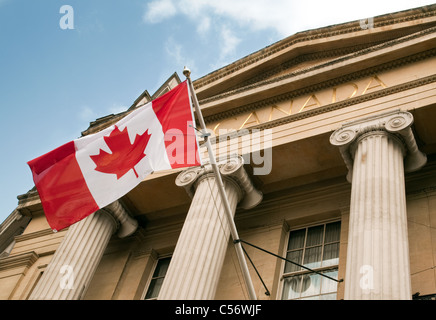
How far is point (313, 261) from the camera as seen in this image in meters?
15.4

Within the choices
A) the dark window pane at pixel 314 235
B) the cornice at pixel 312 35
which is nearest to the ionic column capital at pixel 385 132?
the dark window pane at pixel 314 235

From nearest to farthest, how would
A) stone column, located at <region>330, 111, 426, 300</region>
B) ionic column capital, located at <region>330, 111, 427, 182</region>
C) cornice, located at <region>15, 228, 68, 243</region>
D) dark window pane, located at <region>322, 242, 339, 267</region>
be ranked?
stone column, located at <region>330, 111, 426, 300</region> → ionic column capital, located at <region>330, 111, 427, 182</region> → dark window pane, located at <region>322, 242, 339, 267</region> → cornice, located at <region>15, 228, 68, 243</region>

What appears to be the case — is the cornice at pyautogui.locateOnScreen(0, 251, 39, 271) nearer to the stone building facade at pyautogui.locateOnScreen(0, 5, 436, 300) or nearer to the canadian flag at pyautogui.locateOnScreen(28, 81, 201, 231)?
the stone building facade at pyautogui.locateOnScreen(0, 5, 436, 300)

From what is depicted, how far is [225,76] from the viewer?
20609mm

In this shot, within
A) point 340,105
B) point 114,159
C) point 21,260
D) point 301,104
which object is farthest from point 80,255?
point 340,105

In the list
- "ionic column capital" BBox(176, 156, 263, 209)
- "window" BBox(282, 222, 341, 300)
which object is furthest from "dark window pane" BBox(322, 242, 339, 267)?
"ionic column capital" BBox(176, 156, 263, 209)

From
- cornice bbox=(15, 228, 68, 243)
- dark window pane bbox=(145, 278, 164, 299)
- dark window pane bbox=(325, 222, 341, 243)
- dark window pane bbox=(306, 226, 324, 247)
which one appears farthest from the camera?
cornice bbox=(15, 228, 68, 243)

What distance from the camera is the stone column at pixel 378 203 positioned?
10.4m

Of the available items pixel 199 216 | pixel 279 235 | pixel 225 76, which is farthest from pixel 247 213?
pixel 225 76

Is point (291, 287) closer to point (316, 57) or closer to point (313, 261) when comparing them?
point (313, 261)

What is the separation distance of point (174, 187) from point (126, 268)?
295 centimetres

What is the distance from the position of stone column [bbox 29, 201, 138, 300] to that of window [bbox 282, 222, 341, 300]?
17.6ft

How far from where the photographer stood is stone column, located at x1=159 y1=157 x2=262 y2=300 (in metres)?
13.0

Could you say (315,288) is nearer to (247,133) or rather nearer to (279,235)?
(279,235)
